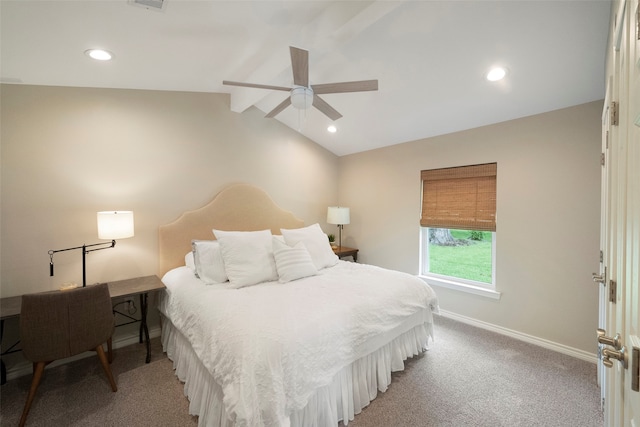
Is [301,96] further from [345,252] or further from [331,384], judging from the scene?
[345,252]

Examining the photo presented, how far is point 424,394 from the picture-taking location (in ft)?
6.60

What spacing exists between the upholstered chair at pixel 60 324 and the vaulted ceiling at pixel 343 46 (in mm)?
1697

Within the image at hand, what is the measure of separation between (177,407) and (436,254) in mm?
3246

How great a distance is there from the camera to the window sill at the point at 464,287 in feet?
9.81

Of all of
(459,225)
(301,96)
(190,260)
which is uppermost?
(301,96)

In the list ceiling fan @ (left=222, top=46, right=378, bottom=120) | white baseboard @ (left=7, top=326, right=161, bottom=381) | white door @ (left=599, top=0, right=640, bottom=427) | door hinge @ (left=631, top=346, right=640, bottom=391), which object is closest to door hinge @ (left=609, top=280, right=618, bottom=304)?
white door @ (left=599, top=0, right=640, bottom=427)

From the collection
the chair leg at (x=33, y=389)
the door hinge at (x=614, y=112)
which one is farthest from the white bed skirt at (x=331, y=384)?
the door hinge at (x=614, y=112)

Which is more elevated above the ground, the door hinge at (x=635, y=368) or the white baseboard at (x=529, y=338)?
the door hinge at (x=635, y=368)

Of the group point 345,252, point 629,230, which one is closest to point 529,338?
point 345,252

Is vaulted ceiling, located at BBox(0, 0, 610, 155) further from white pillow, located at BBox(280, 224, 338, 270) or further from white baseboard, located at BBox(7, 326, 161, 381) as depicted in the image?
white baseboard, located at BBox(7, 326, 161, 381)

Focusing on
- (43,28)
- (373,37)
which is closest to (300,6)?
(373,37)

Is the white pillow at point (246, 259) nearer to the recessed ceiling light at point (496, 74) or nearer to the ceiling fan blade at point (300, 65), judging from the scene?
the ceiling fan blade at point (300, 65)

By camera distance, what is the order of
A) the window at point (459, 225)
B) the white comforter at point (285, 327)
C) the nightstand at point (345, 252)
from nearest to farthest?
1. the white comforter at point (285, 327)
2. the window at point (459, 225)
3. the nightstand at point (345, 252)

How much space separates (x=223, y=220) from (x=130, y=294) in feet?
4.24
